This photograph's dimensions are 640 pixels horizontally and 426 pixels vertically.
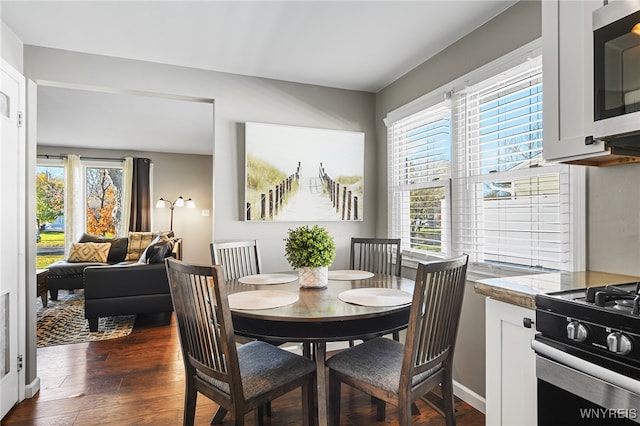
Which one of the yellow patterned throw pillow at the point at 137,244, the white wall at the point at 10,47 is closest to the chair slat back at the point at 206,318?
the white wall at the point at 10,47

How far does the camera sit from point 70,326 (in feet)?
13.4

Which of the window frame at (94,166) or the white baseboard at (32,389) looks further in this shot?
the window frame at (94,166)

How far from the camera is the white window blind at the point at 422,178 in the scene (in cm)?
271

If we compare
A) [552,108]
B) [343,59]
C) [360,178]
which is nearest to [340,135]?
[360,178]

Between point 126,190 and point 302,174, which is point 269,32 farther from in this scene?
point 126,190

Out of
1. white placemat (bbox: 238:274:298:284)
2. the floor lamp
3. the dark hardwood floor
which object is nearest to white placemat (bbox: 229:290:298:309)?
white placemat (bbox: 238:274:298:284)

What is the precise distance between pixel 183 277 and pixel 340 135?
7.32 feet

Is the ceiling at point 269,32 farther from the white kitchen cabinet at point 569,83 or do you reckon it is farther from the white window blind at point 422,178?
the white kitchen cabinet at point 569,83

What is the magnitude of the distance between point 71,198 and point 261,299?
6.52m

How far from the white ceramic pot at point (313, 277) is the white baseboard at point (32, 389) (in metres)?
2.04

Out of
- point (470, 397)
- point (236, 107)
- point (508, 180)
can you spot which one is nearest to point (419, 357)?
point (470, 397)

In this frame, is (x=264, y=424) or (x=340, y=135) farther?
(x=340, y=135)

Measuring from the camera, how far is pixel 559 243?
187cm

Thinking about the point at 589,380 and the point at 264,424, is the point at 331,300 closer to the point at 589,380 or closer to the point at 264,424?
the point at 264,424
